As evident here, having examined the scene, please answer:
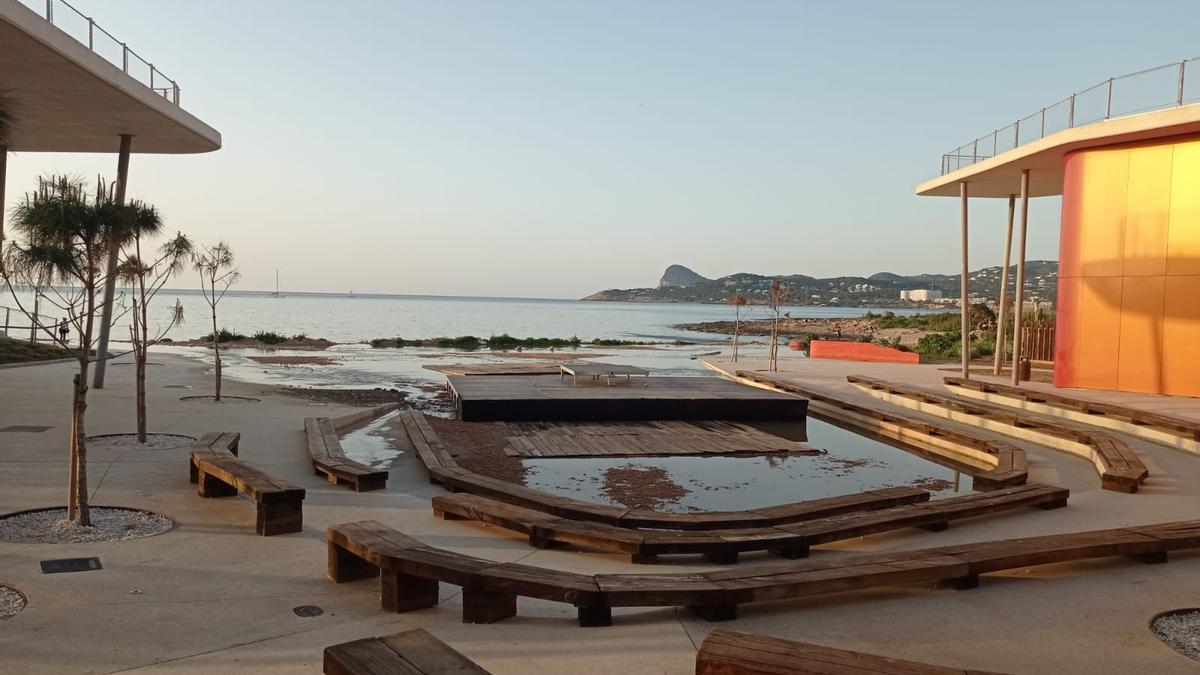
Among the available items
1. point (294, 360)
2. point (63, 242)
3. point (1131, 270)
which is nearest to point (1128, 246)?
point (1131, 270)

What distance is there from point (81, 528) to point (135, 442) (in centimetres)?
444

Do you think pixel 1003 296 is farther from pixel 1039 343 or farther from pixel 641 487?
pixel 641 487

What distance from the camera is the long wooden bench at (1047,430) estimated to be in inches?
363

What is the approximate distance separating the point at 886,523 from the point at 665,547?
208cm

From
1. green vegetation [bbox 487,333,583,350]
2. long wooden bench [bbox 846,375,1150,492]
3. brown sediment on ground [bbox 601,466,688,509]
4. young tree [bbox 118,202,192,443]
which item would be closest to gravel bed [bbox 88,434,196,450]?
young tree [bbox 118,202,192,443]

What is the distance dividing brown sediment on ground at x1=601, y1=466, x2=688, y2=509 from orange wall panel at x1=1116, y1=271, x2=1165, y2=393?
11995 mm

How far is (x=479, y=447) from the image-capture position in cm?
1264

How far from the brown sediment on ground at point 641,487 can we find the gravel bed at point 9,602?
Result: 18.5ft

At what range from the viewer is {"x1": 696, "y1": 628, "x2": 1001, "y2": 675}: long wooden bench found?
316 cm

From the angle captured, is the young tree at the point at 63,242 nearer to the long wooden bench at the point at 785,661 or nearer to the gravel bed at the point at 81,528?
the gravel bed at the point at 81,528

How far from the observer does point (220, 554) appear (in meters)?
5.91

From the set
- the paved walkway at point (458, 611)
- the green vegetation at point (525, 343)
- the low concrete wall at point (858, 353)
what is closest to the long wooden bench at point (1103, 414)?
the paved walkway at point (458, 611)

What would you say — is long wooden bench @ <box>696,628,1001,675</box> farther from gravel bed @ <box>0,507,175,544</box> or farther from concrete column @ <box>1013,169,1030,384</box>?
concrete column @ <box>1013,169,1030,384</box>

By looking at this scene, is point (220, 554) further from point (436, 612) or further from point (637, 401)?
point (637, 401)
